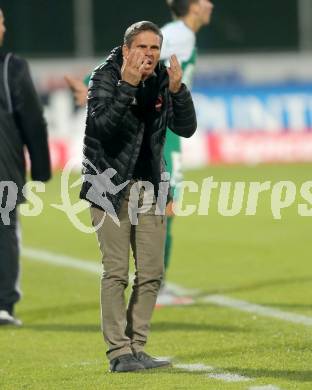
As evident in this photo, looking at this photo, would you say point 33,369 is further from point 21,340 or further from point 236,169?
point 236,169

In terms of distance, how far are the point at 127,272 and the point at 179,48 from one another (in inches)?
122

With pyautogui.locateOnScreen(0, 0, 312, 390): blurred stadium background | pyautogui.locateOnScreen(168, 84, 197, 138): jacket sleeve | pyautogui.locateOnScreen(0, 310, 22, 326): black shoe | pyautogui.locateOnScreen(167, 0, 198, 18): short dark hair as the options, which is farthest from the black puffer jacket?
pyautogui.locateOnScreen(167, 0, 198, 18): short dark hair

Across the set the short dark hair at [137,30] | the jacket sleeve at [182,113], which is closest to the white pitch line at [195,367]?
the jacket sleeve at [182,113]

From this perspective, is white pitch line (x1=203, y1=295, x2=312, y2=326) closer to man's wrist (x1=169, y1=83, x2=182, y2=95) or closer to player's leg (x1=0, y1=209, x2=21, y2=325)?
player's leg (x1=0, y1=209, x2=21, y2=325)

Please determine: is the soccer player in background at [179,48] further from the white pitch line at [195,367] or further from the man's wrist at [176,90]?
the man's wrist at [176,90]

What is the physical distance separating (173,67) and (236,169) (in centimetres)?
1728

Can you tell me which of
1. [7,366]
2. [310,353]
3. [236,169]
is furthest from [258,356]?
[236,169]

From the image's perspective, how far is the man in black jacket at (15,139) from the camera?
9.02m

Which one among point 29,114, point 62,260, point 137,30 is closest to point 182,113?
point 137,30

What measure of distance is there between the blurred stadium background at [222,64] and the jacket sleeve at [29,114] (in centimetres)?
1535

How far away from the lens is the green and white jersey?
9945 mm

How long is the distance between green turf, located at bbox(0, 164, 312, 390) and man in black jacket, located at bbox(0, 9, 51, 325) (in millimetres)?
683

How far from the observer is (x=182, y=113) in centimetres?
719

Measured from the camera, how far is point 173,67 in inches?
279
